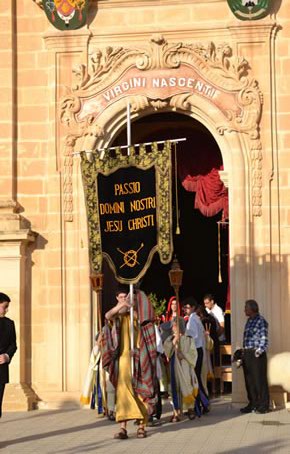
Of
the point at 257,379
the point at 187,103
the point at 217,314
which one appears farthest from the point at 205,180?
the point at 257,379

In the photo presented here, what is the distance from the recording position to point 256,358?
1564 centimetres

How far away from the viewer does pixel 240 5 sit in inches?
666

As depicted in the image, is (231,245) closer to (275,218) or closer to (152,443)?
(275,218)

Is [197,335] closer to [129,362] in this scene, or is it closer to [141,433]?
[129,362]

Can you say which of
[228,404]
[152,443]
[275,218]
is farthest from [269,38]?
[152,443]

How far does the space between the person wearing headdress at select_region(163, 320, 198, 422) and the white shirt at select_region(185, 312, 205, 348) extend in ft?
2.24

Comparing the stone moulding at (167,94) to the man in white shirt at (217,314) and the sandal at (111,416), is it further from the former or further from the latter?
the sandal at (111,416)

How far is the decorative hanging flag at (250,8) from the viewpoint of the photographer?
55.4ft

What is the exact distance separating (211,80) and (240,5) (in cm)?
127

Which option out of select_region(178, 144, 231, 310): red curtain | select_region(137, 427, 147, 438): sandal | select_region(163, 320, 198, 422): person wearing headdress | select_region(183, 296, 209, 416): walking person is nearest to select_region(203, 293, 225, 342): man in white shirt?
select_region(178, 144, 231, 310): red curtain

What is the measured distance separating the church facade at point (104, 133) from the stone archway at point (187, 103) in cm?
2

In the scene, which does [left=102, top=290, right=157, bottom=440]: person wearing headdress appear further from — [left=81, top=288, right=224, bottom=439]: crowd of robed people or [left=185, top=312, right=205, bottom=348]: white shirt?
[left=185, top=312, right=205, bottom=348]: white shirt

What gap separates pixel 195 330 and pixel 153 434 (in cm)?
281

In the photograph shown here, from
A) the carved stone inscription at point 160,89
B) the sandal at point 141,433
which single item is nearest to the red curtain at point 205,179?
the carved stone inscription at point 160,89
